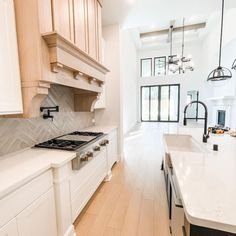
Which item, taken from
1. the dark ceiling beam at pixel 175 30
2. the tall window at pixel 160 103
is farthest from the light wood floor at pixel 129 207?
the tall window at pixel 160 103

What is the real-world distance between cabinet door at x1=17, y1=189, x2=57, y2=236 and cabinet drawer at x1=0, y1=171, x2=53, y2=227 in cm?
5

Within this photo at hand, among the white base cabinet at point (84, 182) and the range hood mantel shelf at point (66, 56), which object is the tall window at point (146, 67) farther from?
the white base cabinet at point (84, 182)

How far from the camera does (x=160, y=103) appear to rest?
10094 mm

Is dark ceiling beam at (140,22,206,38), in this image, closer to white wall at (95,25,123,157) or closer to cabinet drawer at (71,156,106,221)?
white wall at (95,25,123,157)

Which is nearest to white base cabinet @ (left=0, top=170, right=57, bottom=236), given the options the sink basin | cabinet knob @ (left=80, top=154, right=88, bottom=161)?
cabinet knob @ (left=80, top=154, right=88, bottom=161)

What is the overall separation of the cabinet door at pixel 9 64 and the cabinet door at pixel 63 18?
0.34 meters

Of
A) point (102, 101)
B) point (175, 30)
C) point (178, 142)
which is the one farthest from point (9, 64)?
point (175, 30)

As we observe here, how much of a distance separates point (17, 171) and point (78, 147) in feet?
2.02

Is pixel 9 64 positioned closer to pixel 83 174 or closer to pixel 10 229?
pixel 10 229

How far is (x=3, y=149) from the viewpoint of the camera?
4.66 ft

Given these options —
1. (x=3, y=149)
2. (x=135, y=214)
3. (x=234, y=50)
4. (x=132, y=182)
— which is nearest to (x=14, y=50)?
(x=3, y=149)

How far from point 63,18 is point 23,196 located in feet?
5.44

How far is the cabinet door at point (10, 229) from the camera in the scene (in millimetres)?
874

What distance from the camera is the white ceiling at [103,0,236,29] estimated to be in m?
2.63
